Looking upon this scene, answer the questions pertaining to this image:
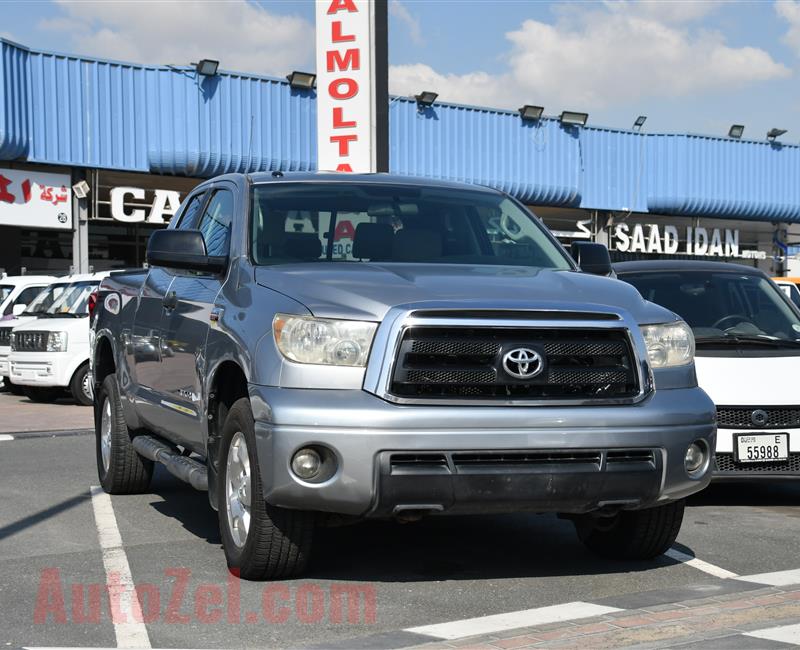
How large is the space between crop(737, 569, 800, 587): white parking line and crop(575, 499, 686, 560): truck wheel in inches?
16.8

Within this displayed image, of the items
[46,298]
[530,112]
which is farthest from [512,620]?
[530,112]

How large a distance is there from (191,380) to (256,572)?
1411 mm

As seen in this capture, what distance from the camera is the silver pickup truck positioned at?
5605 millimetres

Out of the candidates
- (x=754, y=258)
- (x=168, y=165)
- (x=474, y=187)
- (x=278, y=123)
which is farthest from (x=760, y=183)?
(x=474, y=187)

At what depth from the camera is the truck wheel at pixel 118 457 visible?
29.5ft

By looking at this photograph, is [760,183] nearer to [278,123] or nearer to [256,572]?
[278,123]

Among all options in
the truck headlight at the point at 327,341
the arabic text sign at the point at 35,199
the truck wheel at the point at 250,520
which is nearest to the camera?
the truck headlight at the point at 327,341

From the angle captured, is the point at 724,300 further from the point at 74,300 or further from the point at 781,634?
the point at 74,300

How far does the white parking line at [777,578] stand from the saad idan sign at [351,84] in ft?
48.1

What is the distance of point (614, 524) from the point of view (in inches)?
267

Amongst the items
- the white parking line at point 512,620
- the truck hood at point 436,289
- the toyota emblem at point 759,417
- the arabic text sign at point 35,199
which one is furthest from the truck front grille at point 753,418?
the arabic text sign at point 35,199

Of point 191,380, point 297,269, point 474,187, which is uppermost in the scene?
point 474,187

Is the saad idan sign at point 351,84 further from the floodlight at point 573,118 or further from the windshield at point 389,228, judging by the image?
the floodlight at point 573,118

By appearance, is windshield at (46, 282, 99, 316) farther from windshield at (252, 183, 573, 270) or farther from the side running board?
windshield at (252, 183, 573, 270)
